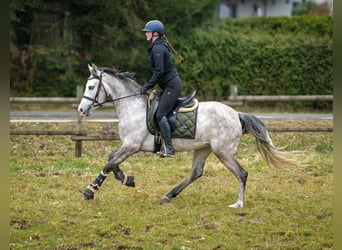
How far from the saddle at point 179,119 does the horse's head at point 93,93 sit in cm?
80

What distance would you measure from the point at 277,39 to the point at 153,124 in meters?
16.7

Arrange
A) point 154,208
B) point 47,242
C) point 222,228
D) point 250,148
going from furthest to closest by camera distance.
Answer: point 250,148 < point 154,208 < point 222,228 < point 47,242

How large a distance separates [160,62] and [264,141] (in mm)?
1916

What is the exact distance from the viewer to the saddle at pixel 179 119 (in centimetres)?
754

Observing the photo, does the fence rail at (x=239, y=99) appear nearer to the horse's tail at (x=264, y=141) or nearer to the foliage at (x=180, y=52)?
the horse's tail at (x=264, y=141)

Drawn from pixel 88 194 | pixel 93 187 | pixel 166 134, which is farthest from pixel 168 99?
pixel 88 194

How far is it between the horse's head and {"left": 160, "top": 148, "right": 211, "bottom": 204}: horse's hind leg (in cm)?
166

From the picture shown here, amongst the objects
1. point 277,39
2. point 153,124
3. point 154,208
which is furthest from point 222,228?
point 277,39

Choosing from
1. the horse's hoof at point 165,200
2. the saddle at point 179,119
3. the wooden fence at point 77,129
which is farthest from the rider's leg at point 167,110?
the wooden fence at point 77,129

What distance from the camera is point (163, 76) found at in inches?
298

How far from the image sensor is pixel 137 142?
7656 millimetres

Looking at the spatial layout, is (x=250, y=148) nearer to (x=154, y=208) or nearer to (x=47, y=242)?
(x=154, y=208)

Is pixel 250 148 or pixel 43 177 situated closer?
pixel 43 177

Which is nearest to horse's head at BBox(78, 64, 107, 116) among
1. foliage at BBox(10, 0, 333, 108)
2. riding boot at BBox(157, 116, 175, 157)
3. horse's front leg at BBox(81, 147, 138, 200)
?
horse's front leg at BBox(81, 147, 138, 200)
